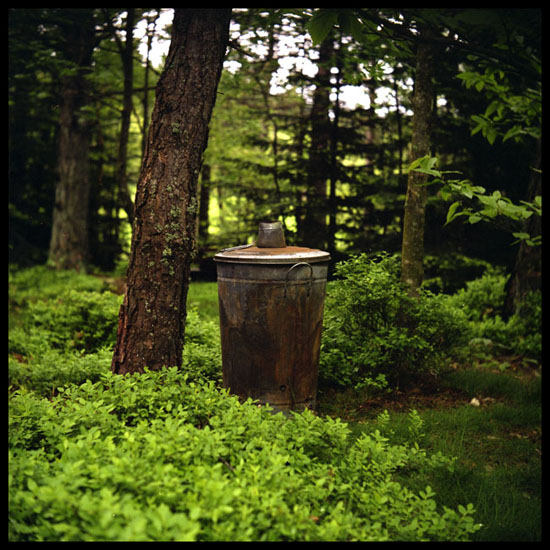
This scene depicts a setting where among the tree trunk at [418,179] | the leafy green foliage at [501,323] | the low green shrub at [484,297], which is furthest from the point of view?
the low green shrub at [484,297]

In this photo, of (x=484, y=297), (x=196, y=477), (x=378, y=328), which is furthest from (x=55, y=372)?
(x=484, y=297)

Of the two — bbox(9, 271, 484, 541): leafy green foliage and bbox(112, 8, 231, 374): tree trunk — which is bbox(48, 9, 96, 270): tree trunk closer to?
bbox(112, 8, 231, 374): tree trunk

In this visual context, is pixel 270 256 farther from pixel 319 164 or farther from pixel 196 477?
pixel 319 164

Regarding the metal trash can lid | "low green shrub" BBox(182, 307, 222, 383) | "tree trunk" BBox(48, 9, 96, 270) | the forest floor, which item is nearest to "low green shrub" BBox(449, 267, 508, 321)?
the forest floor

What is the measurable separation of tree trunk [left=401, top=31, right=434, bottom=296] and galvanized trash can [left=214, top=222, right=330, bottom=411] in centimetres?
160

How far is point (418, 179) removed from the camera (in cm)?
602

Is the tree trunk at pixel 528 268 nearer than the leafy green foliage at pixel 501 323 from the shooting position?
No

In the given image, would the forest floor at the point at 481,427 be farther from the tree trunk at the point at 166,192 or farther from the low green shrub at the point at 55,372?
the low green shrub at the point at 55,372

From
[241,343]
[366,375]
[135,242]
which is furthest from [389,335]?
[135,242]

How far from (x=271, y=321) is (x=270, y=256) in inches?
23.3

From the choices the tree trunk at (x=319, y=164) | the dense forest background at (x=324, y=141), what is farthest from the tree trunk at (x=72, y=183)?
the tree trunk at (x=319, y=164)

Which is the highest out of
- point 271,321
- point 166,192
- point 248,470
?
point 166,192

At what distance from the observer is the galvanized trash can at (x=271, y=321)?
4.76 metres

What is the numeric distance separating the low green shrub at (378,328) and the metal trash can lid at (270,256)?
88 centimetres
